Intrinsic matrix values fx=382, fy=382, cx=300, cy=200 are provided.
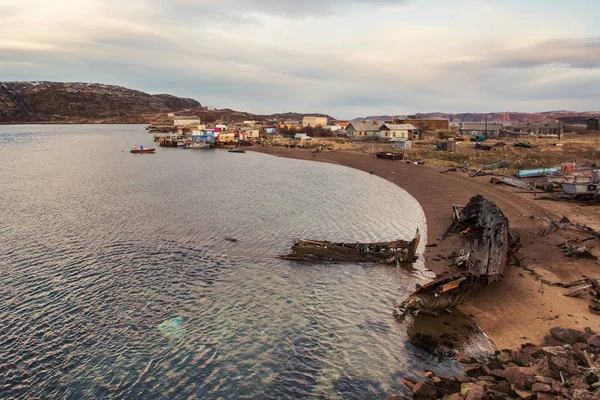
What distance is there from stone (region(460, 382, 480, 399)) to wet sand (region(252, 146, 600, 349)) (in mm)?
4012

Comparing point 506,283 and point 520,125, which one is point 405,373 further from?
point 520,125

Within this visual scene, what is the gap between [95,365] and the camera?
610 inches

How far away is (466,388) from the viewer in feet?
40.9

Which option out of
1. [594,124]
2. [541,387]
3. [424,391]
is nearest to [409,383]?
[424,391]

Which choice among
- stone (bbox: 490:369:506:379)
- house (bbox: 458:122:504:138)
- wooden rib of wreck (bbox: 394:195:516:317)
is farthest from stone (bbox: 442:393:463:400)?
house (bbox: 458:122:504:138)

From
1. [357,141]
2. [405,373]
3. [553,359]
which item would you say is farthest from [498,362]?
[357,141]

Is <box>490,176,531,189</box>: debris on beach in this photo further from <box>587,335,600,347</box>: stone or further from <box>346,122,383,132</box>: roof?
<box>346,122,383,132</box>: roof

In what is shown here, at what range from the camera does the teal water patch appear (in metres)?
17.5

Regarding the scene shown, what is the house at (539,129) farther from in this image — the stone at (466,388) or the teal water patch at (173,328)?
the teal water patch at (173,328)

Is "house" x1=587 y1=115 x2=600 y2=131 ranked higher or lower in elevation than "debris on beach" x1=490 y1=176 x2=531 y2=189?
higher

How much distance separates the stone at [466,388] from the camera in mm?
12227

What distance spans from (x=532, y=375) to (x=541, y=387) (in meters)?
1.04

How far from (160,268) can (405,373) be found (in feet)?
55.0

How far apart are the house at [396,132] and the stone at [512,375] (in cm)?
9599
